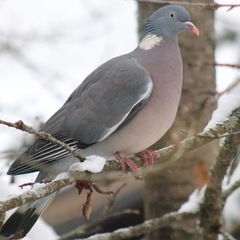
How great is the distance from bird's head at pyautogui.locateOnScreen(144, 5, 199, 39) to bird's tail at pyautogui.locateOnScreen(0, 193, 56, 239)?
95 centimetres

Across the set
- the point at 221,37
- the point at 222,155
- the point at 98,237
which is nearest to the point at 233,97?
the point at 222,155

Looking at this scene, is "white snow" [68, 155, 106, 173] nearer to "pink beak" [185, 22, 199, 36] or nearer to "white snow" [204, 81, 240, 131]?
"white snow" [204, 81, 240, 131]

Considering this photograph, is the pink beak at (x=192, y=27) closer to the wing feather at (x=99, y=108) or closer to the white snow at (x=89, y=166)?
the wing feather at (x=99, y=108)

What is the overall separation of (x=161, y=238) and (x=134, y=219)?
1.37 metres

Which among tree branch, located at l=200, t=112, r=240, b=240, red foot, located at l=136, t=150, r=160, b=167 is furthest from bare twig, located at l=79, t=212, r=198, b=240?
red foot, located at l=136, t=150, r=160, b=167

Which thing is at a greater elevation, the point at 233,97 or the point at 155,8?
the point at 155,8

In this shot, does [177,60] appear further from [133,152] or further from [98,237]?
[98,237]

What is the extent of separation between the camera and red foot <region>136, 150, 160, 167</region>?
128 inches

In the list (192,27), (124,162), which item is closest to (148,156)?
(124,162)

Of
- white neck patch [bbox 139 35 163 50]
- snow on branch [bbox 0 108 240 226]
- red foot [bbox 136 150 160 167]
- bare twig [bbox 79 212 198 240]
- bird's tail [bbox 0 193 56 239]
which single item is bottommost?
bare twig [bbox 79 212 198 240]

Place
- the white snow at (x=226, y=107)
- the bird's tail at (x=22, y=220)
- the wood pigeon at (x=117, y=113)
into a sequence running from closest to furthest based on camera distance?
1. the white snow at (x=226, y=107)
2. the bird's tail at (x=22, y=220)
3. the wood pigeon at (x=117, y=113)

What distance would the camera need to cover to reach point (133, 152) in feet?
11.4

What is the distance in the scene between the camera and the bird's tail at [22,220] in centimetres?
324

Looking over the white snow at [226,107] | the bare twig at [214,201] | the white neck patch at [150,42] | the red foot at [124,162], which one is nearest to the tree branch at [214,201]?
the bare twig at [214,201]
